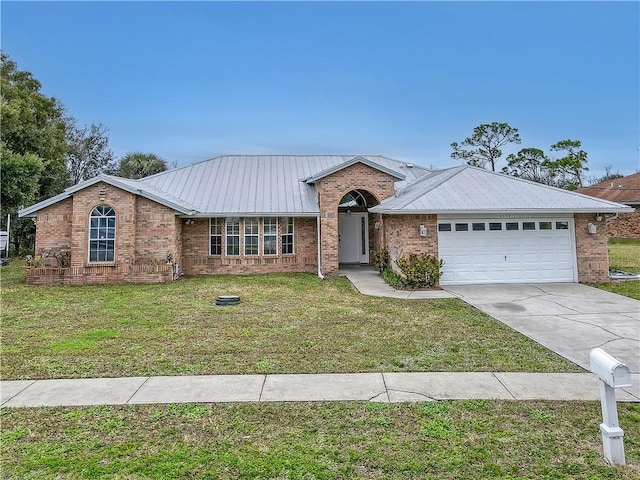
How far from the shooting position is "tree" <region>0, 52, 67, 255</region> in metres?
18.6

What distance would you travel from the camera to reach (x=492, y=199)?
12.7 metres

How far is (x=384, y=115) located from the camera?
25.1 m

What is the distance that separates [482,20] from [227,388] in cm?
1848

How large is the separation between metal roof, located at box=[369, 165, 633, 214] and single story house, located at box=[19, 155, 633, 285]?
4 centimetres

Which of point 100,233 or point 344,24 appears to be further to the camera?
point 344,24

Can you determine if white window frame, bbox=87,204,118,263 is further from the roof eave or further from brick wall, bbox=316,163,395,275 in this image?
the roof eave

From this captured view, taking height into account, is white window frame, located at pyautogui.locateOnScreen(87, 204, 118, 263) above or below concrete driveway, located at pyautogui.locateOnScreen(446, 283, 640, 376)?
above

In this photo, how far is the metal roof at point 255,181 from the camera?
1534 cm

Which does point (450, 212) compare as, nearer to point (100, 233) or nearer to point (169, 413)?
point (169, 413)

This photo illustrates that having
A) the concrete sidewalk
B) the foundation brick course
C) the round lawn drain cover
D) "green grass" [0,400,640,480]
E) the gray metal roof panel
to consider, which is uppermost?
the gray metal roof panel

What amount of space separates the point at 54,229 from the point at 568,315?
670 inches

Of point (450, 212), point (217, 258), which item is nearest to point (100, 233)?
point (217, 258)

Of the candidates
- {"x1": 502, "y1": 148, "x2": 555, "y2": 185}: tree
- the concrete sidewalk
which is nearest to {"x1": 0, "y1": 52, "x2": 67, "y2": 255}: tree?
the concrete sidewalk

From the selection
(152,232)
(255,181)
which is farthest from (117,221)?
(255,181)
